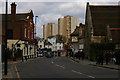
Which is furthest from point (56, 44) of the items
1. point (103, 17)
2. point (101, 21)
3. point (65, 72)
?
point (65, 72)

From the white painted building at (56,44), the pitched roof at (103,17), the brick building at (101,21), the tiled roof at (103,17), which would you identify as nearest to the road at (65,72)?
the brick building at (101,21)

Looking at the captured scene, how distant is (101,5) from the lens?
6325cm

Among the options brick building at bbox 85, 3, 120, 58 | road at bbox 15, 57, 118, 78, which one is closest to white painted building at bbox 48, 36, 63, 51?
brick building at bbox 85, 3, 120, 58

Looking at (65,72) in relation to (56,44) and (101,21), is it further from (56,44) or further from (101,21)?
(56,44)

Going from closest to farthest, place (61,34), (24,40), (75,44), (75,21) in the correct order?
(24,40) → (75,44) → (75,21) → (61,34)

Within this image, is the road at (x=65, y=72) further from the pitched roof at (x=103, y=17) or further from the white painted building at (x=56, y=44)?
the white painted building at (x=56, y=44)

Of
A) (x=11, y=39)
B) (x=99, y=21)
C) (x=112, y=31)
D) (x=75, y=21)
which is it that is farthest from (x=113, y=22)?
(x=75, y=21)

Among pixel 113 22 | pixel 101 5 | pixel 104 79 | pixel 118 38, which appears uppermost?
pixel 101 5

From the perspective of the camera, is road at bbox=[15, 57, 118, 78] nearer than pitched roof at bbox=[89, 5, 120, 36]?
Yes

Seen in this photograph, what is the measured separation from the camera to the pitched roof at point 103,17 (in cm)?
5731

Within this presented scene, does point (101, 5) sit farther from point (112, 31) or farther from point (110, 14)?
point (112, 31)

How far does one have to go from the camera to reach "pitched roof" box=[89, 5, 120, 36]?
57312mm

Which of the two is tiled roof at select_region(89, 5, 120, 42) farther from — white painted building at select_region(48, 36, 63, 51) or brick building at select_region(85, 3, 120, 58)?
white painted building at select_region(48, 36, 63, 51)

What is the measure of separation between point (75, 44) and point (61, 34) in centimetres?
8406
